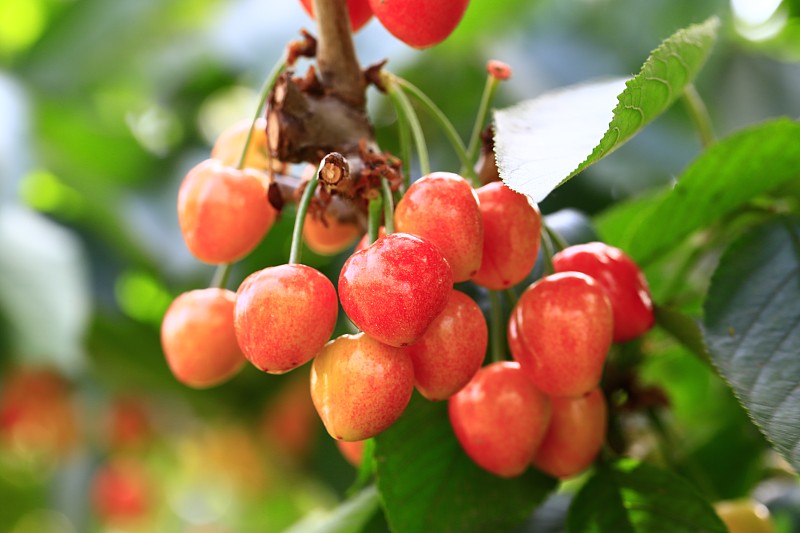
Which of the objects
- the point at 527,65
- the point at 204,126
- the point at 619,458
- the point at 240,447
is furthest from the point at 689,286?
the point at 240,447

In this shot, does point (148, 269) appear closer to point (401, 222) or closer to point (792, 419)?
point (401, 222)

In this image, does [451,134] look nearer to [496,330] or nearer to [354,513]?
[496,330]

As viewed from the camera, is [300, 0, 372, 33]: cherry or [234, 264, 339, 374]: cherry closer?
[234, 264, 339, 374]: cherry

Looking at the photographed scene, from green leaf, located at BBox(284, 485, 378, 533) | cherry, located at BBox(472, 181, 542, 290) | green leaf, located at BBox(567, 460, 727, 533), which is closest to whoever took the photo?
cherry, located at BBox(472, 181, 542, 290)

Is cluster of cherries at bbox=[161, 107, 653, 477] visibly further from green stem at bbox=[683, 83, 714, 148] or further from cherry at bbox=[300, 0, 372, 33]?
green stem at bbox=[683, 83, 714, 148]

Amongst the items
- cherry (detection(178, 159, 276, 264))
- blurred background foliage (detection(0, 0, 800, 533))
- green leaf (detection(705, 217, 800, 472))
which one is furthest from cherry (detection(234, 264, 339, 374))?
blurred background foliage (detection(0, 0, 800, 533))

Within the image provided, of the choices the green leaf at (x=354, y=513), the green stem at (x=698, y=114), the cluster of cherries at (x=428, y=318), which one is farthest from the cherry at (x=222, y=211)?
the green stem at (x=698, y=114)
